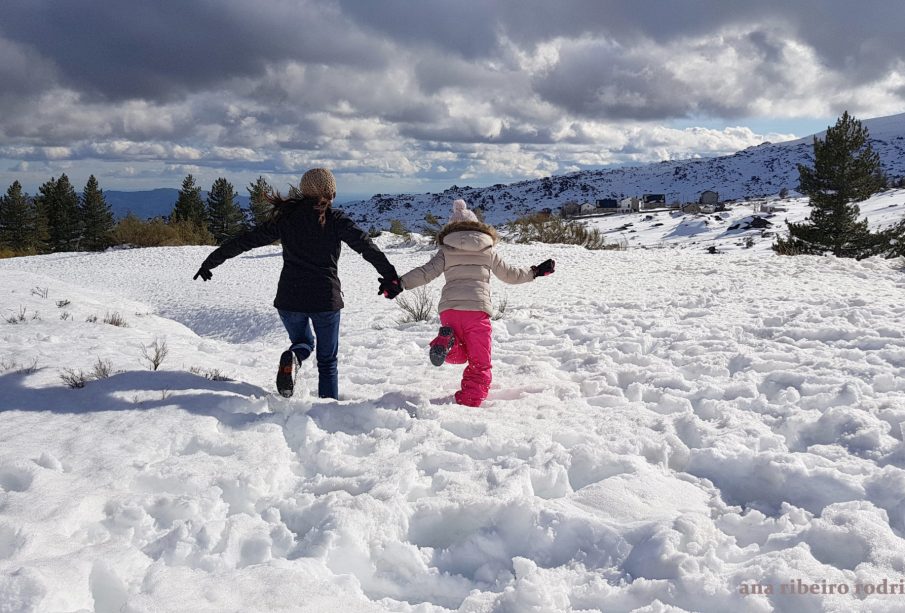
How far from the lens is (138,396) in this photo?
397 centimetres

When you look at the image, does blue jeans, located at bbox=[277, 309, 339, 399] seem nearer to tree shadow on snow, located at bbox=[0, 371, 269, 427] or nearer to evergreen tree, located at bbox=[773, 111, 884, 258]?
tree shadow on snow, located at bbox=[0, 371, 269, 427]

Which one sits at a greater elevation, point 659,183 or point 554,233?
point 659,183

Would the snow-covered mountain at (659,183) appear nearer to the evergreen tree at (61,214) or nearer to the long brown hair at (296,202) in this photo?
the evergreen tree at (61,214)

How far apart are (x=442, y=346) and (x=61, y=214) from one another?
57.4m

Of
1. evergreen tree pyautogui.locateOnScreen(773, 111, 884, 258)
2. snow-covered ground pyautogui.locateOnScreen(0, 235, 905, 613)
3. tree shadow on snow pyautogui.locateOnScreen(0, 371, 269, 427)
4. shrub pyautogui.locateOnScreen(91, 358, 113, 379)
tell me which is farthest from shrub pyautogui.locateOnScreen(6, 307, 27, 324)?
evergreen tree pyautogui.locateOnScreen(773, 111, 884, 258)

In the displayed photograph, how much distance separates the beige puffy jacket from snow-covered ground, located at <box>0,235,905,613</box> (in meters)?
0.82

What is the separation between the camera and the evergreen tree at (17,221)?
165ft

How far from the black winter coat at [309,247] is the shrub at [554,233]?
16676 millimetres

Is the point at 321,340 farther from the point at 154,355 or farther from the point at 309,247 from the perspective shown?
the point at 154,355

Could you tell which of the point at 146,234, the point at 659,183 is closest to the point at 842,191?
the point at 146,234

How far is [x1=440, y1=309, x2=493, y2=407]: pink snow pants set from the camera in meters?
4.55

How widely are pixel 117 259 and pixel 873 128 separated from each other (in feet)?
737

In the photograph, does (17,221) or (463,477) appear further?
(17,221)

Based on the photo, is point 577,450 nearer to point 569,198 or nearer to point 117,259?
point 117,259
